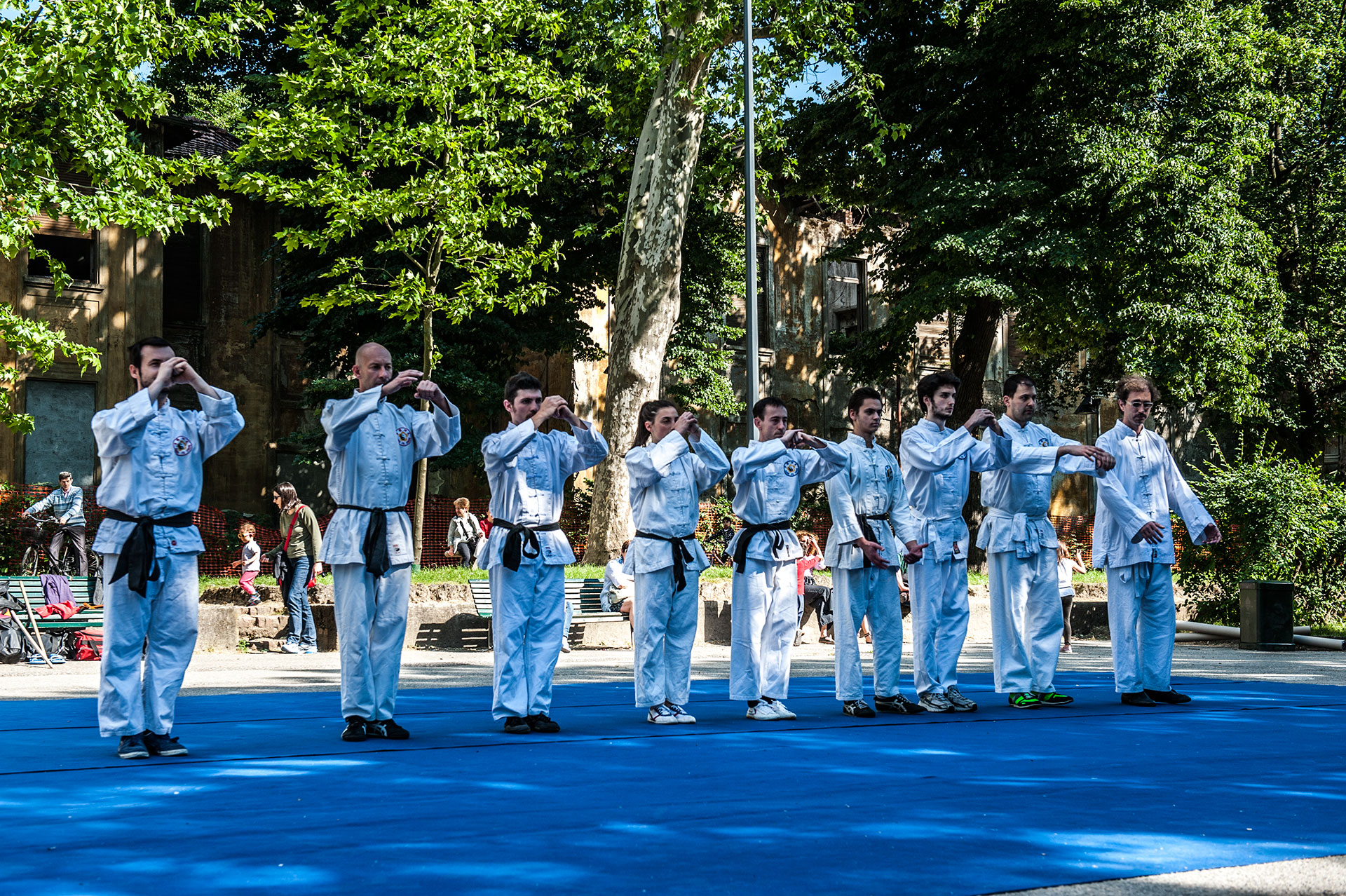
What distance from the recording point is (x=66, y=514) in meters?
19.6

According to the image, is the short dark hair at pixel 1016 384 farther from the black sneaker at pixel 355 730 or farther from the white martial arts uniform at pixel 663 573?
the black sneaker at pixel 355 730

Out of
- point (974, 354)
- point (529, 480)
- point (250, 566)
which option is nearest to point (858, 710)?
point (529, 480)

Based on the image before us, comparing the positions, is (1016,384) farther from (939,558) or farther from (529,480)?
(529,480)

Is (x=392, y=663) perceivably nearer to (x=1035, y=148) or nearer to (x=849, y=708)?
(x=849, y=708)

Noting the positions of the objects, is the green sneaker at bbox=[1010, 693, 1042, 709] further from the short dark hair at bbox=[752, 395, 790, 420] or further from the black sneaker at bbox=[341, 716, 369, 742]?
the black sneaker at bbox=[341, 716, 369, 742]

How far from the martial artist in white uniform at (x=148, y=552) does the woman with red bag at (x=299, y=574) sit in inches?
314

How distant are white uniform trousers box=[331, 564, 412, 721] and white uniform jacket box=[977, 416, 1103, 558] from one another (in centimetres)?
386

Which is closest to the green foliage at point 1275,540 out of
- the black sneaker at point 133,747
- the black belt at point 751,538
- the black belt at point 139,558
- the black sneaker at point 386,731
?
the black belt at point 751,538

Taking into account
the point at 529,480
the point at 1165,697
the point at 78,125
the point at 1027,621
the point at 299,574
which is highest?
the point at 78,125

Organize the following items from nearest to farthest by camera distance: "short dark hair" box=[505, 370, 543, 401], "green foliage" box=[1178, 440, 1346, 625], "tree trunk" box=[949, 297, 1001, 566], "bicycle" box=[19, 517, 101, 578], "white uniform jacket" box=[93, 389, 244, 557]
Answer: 1. "white uniform jacket" box=[93, 389, 244, 557]
2. "short dark hair" box=[505, 370, 543, 401]
3. "green foliage" box=[1178, 440, 1346, 625]
4. "bicycle" box=[19, 517, 101, 578]
5. "tree trunk" box=[949, 297, 1001, 566]

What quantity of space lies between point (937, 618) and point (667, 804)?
3.85 m

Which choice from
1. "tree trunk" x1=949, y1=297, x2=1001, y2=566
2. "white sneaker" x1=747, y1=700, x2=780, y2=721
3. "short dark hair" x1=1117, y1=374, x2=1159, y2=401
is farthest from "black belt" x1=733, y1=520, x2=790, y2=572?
"tree trunk" x1=949, y1=297, x2=1001, y2=566

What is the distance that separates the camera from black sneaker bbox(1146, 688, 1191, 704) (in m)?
8.93

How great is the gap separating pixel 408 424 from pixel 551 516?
997mm
